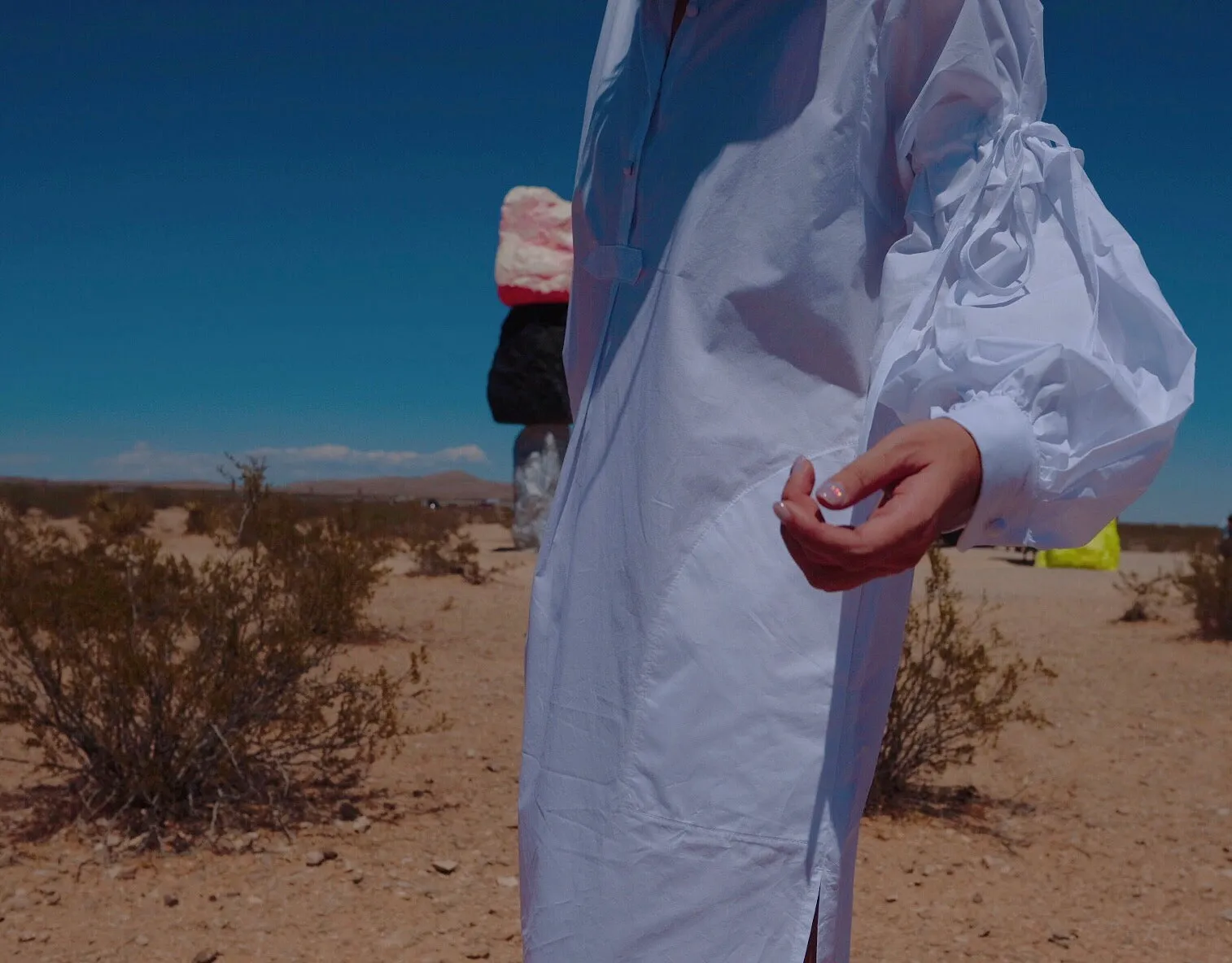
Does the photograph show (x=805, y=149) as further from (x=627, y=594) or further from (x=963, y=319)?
(x=627, y=594)

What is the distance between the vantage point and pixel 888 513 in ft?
2.71

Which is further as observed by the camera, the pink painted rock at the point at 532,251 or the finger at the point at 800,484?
the pink painted rock at the point at 532,251

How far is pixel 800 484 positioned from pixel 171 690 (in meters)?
3.68

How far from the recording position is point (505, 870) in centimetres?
379

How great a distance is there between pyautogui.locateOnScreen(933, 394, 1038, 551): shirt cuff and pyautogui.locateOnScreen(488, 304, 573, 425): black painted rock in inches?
538

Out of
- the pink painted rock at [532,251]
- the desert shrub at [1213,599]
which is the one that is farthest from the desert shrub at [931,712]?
the pink painted rock at [532,251]

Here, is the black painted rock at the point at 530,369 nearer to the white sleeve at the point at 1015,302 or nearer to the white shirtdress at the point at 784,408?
the white shirtdress at the point at 784,408

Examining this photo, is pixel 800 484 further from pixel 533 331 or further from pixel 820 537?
pixel 533 331

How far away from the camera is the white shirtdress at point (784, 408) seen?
95 centimetres

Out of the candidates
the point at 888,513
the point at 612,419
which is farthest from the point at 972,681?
the point at 888,513

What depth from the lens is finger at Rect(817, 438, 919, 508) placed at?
82cm

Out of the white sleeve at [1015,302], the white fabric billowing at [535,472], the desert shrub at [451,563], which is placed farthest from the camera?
the white fabric billowing at [535,472]

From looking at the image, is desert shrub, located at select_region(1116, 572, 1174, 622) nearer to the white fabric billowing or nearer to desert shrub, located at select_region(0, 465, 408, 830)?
the white fabric billowing

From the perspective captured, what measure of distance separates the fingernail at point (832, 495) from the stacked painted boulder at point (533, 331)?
1368 cm
